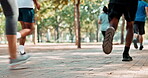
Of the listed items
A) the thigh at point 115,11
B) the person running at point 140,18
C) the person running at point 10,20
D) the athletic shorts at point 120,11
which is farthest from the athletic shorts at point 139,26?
the person running at point 10,20

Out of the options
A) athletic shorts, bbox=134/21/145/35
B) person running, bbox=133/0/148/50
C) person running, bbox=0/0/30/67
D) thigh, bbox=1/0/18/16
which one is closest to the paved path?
person running, bbox=0/0/30/67

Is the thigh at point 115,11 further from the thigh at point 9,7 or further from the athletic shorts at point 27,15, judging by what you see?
the thigh at point 9,7

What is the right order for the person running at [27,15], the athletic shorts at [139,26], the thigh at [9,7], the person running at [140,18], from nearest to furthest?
the thigh at [9,7] → the person running at [27,15] → the person running at [140,18] → the athletic shorts at [139,26]

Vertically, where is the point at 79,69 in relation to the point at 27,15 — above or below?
below

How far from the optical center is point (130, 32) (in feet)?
18.7

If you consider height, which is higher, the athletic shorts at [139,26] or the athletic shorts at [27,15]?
the athletic shorts at [27,15]

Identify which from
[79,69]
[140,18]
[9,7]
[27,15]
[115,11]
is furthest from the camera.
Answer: [140,18]

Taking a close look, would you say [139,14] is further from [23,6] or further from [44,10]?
[44,10]

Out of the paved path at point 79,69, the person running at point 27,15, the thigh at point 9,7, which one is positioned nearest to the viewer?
the paved path at point 79,69

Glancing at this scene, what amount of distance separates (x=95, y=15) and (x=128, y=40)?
58.8 metres

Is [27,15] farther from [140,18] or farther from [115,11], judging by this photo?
[140,18]

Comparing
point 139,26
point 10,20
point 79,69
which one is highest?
point 10,20

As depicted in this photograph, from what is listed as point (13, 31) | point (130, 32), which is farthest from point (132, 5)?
point (13, 31)

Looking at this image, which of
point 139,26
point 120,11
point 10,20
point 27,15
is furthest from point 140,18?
point 10,20
